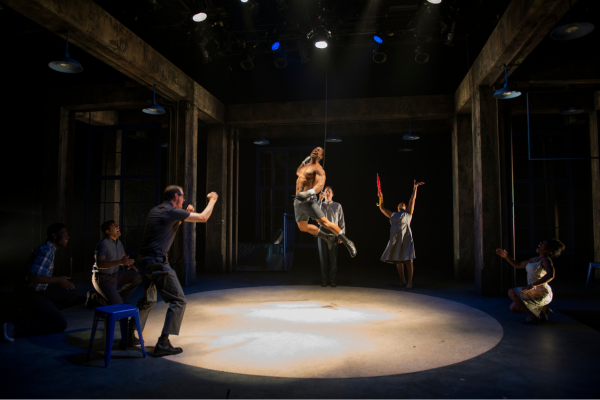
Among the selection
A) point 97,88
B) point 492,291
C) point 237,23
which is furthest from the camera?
point 97,88

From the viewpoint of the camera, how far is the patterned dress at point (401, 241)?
6.80 meters

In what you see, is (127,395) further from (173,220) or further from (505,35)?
(505,35)

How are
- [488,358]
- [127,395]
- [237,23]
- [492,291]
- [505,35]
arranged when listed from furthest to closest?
[237,23]
[492,291]
[505,35]
[488,358]
[127,395]

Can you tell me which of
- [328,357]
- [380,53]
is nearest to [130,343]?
[328,357]

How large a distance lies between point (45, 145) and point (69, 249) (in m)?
2.21

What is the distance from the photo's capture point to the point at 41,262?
12.4ft

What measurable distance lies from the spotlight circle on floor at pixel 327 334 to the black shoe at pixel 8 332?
1184 mm

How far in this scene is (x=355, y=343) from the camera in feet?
11.8

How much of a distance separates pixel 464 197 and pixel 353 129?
355 centimetres

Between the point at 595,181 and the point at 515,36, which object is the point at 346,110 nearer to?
the point at 515,36

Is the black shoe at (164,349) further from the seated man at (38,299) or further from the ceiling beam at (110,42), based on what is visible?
the ceiling beam at (110,42)

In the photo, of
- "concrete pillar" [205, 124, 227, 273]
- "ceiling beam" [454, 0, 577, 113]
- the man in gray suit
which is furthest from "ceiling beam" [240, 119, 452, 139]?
the man in gray suit

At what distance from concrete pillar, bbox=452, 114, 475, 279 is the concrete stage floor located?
9.18ft

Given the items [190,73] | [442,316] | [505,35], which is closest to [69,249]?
[190,73]
